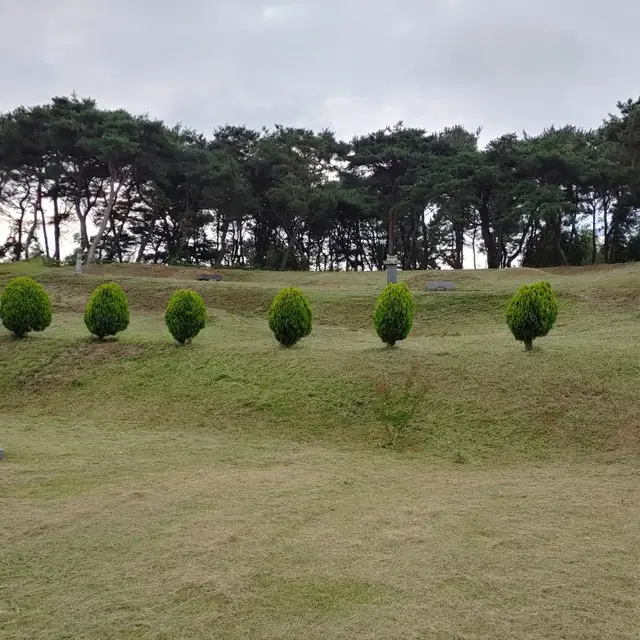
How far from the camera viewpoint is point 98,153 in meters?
23.3

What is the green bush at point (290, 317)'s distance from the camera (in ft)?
28.0

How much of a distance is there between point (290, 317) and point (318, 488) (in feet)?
14.2

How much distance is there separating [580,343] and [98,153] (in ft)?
70.5

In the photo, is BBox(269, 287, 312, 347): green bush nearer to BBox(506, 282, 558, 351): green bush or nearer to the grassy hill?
the grassy hill

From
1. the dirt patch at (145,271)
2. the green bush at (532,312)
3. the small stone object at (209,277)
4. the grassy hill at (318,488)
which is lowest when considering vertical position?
the grassy hill at (318,488)

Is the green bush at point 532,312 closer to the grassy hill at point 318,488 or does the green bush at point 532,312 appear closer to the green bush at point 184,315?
the grassy hill at point 318,488

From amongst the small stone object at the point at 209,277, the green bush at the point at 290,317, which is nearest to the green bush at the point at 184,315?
the green bush at the point at 290,317

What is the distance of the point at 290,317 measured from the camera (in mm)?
8523

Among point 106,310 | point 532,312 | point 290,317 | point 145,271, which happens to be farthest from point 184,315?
point 145,271

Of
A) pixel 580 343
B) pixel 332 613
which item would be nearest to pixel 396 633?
pixel 332 613

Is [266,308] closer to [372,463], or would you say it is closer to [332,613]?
[372,463]

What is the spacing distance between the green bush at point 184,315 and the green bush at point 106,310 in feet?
3.23

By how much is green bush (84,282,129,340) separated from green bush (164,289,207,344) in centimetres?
98

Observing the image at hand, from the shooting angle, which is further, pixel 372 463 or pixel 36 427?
pixel 36 427
